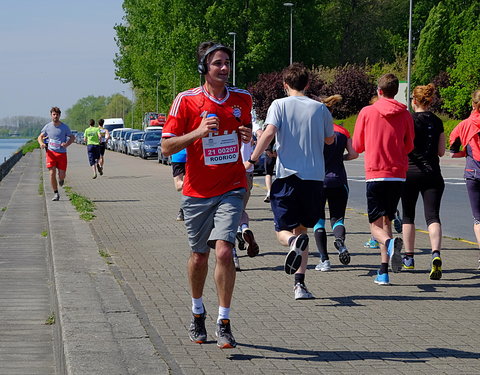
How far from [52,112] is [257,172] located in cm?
1239

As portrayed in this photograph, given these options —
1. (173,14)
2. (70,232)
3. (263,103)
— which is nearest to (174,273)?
(70,232)

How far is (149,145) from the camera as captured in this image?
47406mm

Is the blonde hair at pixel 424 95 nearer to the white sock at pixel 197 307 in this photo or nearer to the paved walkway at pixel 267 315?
the paved walkway at pixel 267 315

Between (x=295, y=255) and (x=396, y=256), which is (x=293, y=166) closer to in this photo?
(x=295, y=255)

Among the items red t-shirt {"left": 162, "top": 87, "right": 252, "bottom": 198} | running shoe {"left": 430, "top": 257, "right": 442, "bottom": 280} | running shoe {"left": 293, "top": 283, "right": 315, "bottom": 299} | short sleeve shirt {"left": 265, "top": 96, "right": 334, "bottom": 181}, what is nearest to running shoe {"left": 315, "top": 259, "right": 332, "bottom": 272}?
running shoe {"left": 430, "top": 257, "right": 442, "bottom": 280}

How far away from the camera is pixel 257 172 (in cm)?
3020

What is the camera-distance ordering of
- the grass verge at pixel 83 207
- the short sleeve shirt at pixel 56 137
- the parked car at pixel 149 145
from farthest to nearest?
the parked car at pixel 149 145 < the short sleeve shirt at pixel 56 137 < the grass verge at pixel 83 207

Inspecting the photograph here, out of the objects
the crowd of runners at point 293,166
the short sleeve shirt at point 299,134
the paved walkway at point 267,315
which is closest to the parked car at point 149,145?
the paved walkway at point 267,315

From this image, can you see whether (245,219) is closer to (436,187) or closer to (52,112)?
(436,187)

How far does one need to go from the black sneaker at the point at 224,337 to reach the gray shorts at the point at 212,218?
0.49 meters

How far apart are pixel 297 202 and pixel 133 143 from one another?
1855 inches

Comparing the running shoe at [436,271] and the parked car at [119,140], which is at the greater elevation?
the running shoe at [436,271]

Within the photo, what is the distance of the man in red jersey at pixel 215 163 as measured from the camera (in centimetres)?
601

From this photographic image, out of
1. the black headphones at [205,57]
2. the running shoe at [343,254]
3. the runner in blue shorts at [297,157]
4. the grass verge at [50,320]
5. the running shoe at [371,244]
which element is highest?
the black headphones at [205,57]
